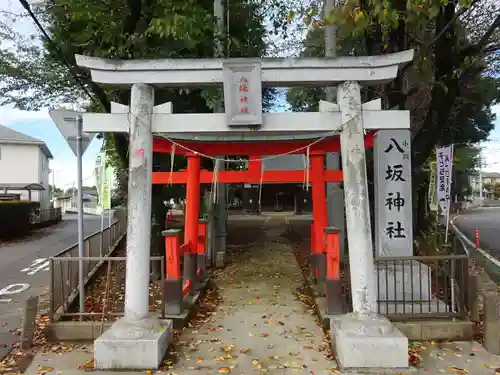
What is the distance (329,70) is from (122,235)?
538 inches

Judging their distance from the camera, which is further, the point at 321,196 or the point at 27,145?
the point at 27,145

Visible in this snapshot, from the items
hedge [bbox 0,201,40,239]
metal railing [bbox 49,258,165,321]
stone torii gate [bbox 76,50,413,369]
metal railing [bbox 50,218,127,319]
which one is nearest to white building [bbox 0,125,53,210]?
hedge [bbox 0,201,40,239]

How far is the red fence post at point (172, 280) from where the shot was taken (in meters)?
7.02

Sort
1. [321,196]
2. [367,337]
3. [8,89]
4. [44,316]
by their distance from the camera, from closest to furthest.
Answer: [367,337] → [44,316] → [321,196] → [8,89]

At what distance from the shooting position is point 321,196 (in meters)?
9.07

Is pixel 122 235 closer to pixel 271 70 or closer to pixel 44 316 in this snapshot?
pixel 44 316

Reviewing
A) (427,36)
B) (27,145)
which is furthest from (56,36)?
(27,145)

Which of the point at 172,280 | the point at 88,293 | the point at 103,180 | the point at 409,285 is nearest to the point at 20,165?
the point at 88,293

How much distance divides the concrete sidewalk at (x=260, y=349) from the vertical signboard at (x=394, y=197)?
1.91 meters

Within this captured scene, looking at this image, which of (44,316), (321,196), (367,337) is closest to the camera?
(367,337)

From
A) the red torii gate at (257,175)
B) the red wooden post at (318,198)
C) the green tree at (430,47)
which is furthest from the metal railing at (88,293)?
the green tree at (430,47)

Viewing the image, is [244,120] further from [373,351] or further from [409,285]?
[409,285]

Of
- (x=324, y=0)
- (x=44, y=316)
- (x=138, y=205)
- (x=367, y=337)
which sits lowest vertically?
(x=44, y=316)

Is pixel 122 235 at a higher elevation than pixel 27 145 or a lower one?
lower
